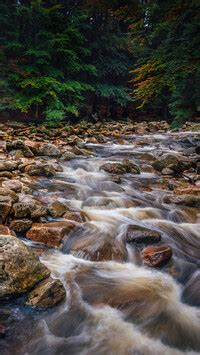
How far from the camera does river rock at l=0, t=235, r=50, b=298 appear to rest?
249 cm

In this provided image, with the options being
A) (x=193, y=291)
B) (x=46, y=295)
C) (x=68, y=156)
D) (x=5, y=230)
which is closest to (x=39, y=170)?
(x=68, y=156)

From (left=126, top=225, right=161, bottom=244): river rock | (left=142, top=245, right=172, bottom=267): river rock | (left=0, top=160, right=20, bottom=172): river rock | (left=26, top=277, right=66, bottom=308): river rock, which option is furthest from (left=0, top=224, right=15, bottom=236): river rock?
(left=0, top=160, right=20, bottom=172): river rock

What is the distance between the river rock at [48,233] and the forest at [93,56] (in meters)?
4.06

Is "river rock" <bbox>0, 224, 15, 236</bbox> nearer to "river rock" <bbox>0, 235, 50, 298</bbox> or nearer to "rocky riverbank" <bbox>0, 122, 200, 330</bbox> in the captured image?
"rocky riverbank" <bbox>0, 122, 200, 330</bbox>

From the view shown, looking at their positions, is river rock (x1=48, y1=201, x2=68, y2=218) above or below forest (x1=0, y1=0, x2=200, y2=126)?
below

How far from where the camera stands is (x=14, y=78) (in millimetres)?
13875

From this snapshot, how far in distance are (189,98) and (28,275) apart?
1076 cm

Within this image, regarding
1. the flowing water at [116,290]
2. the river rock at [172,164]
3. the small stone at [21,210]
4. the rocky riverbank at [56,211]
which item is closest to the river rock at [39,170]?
the rocky riverbank at [56,211]

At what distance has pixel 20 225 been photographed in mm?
3596

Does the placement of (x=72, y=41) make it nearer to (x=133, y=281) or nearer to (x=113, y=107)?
(x=113, y=107)

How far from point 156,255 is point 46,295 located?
1491 millimetres

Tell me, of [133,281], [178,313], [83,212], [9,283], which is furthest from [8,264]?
[83,212]

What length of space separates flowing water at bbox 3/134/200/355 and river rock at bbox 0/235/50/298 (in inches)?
6.6

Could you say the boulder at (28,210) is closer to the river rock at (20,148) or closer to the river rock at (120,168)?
the river rock at (120,168)
